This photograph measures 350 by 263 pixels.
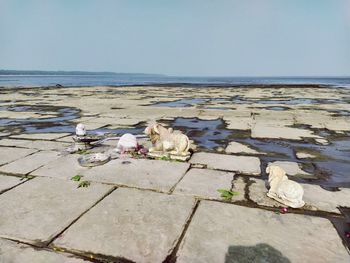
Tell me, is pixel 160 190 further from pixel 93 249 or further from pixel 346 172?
pixel 346 172

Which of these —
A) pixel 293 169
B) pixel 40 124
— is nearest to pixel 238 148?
pixel 293 169

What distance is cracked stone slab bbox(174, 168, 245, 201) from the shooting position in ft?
10.7

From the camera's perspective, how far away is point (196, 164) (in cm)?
434

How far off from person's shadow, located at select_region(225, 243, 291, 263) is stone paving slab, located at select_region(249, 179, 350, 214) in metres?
0.83

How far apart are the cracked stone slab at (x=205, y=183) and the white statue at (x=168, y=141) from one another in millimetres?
581

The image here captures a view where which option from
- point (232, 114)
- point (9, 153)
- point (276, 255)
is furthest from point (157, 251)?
point (232, 114)

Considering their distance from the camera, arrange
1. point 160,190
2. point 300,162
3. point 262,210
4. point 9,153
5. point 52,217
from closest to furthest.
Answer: point 52,217 → point 262,210 → point 160,190 → point 300,162 → point 9,153

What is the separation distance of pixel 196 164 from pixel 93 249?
237 cm

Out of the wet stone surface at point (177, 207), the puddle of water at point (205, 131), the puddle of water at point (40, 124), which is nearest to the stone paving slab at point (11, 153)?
the wet stone surface at point (177, 207)

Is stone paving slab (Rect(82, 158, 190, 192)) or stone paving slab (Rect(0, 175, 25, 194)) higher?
stone paving slab (Rect(82, 158, 190, 192))

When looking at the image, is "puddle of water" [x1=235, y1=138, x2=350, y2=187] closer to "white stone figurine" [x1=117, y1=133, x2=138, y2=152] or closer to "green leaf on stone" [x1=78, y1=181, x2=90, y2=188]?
"white stone figurine" [x1=117, y1=133, x2=138, y2=152]

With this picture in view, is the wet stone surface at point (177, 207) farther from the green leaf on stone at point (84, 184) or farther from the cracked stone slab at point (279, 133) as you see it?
the cracked stone slab at point (279, 133)

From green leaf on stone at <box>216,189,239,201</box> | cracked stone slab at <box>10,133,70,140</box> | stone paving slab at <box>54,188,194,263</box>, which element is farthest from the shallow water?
cracked stone slab at <box>10,133,70,140</box>

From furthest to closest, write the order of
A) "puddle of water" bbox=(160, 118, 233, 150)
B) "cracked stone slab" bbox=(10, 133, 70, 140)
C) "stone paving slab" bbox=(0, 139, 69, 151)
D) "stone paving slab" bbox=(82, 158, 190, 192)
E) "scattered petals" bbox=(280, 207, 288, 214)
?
"cracked stone slab" bbox=(10, 133, 70, 140) < "puddle of water" bbox=(160, 118, 233, 150) < "stone paving slab" bbox=(0, 139, 69, 151) < "stone paving slab" bbox=(82, 158, 190, 192) < "scattered petals" bbox=(280, 207, 288, 214)
